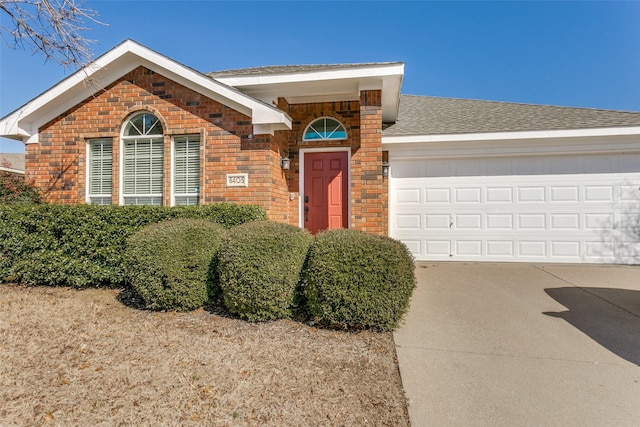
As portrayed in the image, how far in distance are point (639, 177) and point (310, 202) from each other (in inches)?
287

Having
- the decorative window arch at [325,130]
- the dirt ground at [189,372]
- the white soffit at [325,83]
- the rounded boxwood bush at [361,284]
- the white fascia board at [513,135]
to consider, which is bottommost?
the dirt ground at [189,372]

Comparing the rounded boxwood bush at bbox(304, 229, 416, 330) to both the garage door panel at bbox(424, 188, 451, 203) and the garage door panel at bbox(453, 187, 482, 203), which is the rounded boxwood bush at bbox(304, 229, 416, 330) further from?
the garage door panel at bbox(453, 187, 482, 203)

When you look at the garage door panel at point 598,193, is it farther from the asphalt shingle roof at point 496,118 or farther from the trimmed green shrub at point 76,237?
the trimmed green shrub at point 76,237

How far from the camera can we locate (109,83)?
22.4ft

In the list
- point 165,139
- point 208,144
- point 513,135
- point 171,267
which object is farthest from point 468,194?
point 165,139

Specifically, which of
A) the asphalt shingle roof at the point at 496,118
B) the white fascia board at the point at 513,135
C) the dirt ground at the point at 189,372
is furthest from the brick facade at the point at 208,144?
the dirt ground at the point at 189,372

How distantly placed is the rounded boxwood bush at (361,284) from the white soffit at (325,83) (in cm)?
371

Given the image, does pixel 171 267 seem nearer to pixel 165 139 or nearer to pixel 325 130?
pixel 165 139

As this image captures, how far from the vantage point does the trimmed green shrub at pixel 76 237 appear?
5453 millimetres

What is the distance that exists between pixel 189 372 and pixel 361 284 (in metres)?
1.94

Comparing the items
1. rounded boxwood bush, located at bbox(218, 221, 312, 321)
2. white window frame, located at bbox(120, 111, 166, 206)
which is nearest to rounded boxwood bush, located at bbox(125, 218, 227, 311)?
rounded boxwood bush, located at bbox(218, 221, 312, 321)

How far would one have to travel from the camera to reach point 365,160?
654 centimetres

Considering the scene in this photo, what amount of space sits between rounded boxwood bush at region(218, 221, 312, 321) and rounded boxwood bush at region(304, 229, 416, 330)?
1.07ft

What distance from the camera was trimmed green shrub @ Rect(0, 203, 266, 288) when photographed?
545 centimetres
